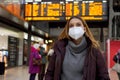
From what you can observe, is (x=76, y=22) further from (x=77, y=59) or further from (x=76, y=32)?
(x=77, y=59)

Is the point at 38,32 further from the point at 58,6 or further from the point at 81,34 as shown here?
the point at 81,34

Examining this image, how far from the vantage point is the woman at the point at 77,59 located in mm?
2734

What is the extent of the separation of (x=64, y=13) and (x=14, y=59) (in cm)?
615

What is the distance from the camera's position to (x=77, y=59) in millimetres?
2758

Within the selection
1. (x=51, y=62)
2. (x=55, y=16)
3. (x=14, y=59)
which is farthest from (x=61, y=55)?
(x=14, y=59)

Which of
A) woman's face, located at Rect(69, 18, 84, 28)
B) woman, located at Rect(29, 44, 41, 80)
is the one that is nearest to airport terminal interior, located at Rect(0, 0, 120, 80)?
woman, located at Rect(29, 44, 41, 80)

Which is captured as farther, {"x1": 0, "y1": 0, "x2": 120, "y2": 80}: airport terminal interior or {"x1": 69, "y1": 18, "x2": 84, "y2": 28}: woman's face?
{"x1": 0, "y1": 0, "x2": 120, "y2": 80}: airport terminal interior

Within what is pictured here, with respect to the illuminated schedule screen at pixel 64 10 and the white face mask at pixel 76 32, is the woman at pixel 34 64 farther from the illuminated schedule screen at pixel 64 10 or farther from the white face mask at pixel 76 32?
the illuminated schedule screen at pixel 64 10

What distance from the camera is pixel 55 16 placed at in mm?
19922

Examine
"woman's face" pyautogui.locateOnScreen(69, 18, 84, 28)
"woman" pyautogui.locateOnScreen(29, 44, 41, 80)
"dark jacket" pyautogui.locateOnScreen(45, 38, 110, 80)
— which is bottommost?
"woman" pyautogui.locateOnScreen(29, 44, 41, 80)

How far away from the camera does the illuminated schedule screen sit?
64.4ft

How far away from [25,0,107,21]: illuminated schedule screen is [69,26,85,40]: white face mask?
16.9 metres

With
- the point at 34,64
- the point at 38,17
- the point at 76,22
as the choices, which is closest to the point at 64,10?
the point at 38,17

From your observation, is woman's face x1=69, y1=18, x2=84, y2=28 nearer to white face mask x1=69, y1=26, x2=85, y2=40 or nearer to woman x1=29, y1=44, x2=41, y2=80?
white face mask x1=69, y1=26, x2=85, y2=40
